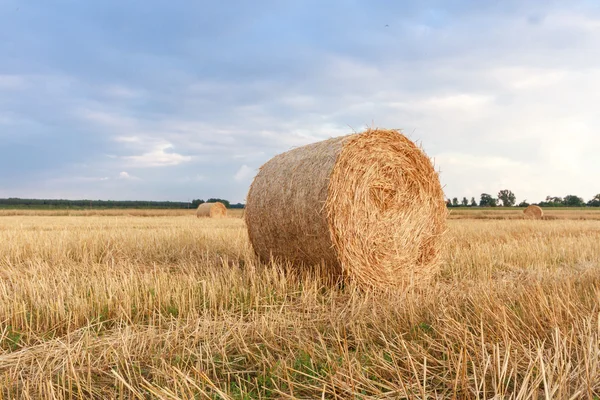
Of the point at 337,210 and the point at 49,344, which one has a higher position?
the point at 337,210

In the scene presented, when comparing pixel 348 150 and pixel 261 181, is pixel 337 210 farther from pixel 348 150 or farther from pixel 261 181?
pixel 261 181

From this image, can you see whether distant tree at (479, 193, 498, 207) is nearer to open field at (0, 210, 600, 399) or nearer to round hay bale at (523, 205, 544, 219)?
round hay bale at (523, 205, 544, 219)

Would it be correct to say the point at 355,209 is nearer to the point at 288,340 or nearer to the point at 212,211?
the point at 288,340

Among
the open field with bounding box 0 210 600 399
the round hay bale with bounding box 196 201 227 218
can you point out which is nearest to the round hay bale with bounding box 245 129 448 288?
the open field with bounding box 0 210 600 399

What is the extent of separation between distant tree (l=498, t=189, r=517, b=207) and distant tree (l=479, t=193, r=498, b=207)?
1168mm

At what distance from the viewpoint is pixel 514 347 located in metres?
2.95

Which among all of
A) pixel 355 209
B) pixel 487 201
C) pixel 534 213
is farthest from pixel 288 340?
pixel 487 201

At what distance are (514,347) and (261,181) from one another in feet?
15.1

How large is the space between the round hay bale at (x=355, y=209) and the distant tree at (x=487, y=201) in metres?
48.0

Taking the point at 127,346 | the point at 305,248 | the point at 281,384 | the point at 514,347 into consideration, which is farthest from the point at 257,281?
the point at 514,347

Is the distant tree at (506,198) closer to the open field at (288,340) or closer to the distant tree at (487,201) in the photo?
the distant tree at (487,201)

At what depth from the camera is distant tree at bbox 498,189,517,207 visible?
52.3 metres

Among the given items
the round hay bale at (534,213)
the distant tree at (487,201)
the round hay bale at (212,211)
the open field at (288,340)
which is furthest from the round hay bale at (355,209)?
the distant tree at (487,201)

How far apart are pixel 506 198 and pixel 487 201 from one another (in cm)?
235
